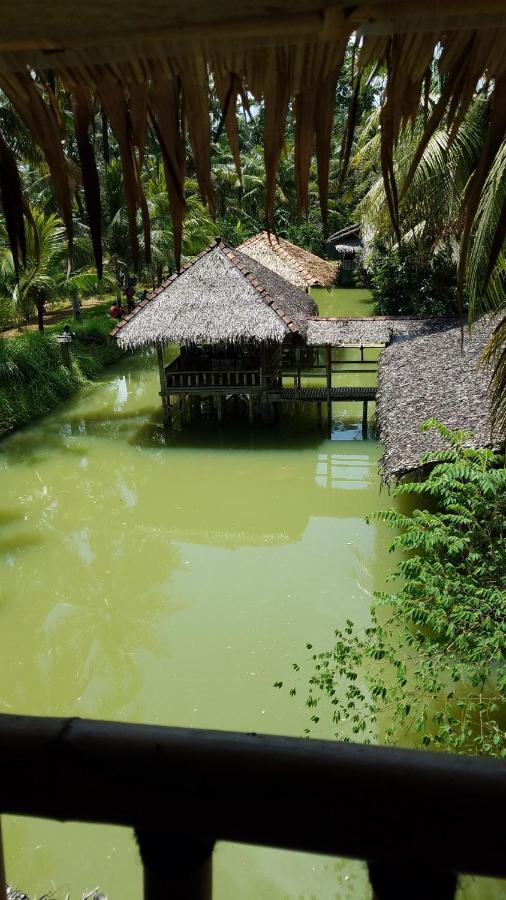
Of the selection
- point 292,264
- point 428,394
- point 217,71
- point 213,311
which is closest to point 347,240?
point 292,264

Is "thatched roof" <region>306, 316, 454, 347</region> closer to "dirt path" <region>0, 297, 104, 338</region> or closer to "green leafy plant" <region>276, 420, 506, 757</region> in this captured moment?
"green leafy plant" <region>276, 420, 506, 757</region>

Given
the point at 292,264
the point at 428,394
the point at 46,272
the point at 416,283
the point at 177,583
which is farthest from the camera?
the point at 292,264

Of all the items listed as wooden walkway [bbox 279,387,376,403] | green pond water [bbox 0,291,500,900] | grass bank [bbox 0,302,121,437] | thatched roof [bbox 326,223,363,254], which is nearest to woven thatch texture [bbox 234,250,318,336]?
wooden walkway [bbox 279,387,376,403]

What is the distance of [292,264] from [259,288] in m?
5.49

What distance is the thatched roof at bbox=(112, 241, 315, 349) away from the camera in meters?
9.72

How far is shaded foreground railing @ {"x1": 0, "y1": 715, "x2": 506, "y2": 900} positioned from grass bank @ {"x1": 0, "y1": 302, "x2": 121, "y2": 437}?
424 inches

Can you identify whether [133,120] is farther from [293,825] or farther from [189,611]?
[189,611]

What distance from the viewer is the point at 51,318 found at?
1809 cm

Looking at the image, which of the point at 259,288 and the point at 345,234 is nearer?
the point at 259,288

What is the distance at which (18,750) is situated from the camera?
0.59m

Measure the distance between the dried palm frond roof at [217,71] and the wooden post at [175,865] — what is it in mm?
873

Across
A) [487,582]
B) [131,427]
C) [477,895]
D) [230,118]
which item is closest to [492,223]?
[487,582]

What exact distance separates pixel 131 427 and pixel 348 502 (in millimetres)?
4493

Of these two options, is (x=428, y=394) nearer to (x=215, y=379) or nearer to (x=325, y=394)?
(x=325, y=394)
